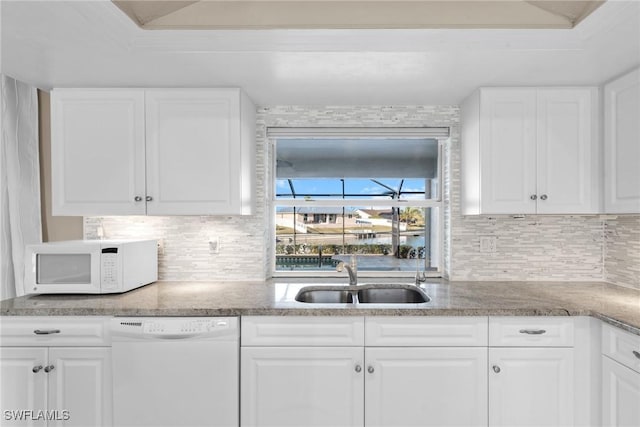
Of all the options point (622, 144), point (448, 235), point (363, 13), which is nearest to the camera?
point (363, 13)

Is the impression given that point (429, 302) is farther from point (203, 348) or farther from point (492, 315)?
point (203, 348)

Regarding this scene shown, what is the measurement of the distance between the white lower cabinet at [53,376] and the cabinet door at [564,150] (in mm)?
2519

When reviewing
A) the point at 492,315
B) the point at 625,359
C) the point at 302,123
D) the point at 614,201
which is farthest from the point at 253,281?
the point at 614,201

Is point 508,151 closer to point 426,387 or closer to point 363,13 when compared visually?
point 363,13

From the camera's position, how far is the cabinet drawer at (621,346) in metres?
1.58

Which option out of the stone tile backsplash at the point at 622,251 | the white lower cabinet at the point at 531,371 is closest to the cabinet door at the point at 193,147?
the white lower cabinet at the point at 531,371

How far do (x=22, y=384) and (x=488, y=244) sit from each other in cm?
273

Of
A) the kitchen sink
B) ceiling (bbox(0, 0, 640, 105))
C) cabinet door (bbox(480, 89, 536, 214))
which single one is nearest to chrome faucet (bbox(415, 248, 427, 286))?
the kitchen sink

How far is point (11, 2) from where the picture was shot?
138 centimetres

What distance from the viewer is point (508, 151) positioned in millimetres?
2207

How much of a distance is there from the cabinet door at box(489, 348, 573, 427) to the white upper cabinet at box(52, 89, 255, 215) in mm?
1610

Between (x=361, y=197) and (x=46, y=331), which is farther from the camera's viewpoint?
(x=361, y=197)

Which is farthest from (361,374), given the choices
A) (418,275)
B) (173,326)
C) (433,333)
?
(173,326)

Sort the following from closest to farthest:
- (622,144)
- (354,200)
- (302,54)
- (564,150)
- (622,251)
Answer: (302,54), (622,144), (564,150), (622,251), (354,200)
